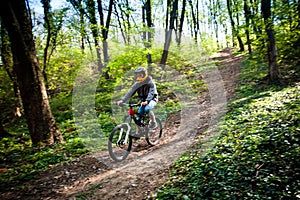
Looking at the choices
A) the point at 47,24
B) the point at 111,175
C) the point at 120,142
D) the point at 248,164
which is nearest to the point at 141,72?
the point at 120,142

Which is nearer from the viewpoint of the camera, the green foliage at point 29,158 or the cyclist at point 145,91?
the green foliage at point 29,158

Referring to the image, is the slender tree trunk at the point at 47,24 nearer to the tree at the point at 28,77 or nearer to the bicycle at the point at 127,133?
the tree at the point at 28,77

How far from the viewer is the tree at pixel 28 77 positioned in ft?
23.2

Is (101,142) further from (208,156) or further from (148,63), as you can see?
(148,63)

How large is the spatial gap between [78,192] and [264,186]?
3598 mm

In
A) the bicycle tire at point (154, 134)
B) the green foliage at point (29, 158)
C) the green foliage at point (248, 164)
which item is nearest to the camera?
the green foliage at point (248, 164)

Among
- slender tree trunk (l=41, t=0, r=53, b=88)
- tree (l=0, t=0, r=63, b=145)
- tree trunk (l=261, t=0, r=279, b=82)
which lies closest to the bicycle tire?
tree (l=0, t=0, r=63, b=145)

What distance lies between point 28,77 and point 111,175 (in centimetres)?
461

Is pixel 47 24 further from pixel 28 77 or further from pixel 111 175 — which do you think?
pixel 111 175

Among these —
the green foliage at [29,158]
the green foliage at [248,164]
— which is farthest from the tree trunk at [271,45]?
the green foliage at [29,158]

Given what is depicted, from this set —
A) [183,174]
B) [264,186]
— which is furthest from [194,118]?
[264,186]

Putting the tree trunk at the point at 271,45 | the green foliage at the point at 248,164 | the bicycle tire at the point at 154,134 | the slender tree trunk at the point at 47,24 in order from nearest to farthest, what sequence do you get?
the green foliage at the point at 248,164, the bicycle tire at the point at 154,134, the tree trunk at the point at 271,45, the slender tree trunk at the point at 47,24

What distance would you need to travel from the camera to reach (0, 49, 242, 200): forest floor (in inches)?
173

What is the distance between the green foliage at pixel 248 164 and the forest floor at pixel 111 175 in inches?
19.1
